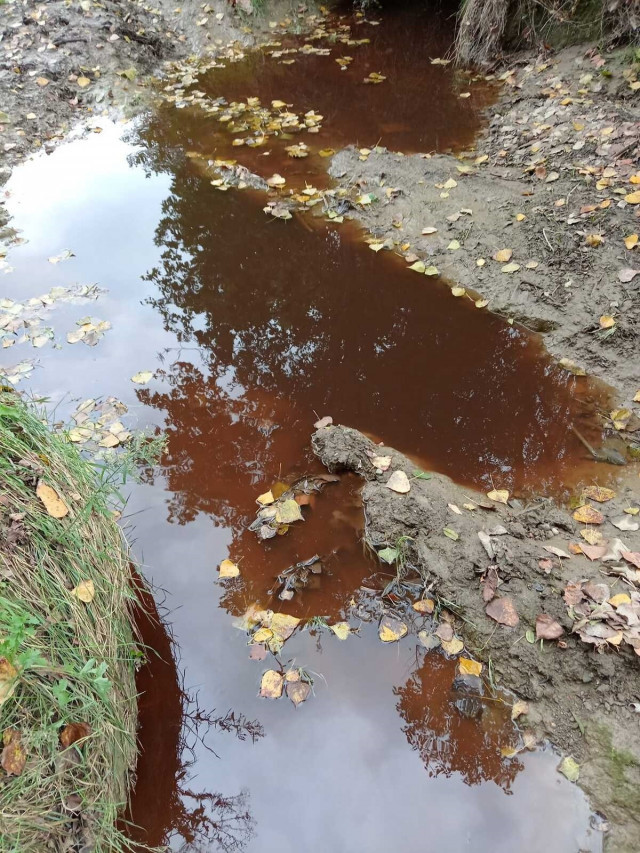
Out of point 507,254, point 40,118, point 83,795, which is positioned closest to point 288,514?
point 83,795

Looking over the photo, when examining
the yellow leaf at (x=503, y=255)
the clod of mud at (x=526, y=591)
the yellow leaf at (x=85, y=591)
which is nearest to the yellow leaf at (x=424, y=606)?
the clod of mud at (x=526, y=591)

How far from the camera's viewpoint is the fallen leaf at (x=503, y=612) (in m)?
2.07

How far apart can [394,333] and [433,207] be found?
1557mm

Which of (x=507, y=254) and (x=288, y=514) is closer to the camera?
(x=288, y=514)

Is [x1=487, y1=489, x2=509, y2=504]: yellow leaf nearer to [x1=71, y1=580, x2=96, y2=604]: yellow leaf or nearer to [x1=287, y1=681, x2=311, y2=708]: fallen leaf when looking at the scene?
[x1=287, y1=681, x2=311, y2=708]: fallen leaf

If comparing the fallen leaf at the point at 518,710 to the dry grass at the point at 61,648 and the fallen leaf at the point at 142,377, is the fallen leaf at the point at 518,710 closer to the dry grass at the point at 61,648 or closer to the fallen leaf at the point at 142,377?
the dry grass at the point at 61,648

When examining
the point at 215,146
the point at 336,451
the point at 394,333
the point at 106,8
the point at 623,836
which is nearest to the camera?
the point at 623,836

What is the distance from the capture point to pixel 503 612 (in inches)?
82.3

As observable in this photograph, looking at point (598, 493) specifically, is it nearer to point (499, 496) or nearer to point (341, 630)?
point (499, 496)

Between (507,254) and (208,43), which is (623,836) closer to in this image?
(507,254)

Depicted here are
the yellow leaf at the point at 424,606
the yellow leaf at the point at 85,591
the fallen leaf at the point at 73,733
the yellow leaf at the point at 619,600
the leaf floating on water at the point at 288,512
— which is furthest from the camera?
the leaf floating on water at the point at 288,512

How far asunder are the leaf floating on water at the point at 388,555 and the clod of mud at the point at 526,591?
1.7 inches

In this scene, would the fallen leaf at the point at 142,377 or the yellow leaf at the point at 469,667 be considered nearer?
the yellow leaf at the point at 469,667

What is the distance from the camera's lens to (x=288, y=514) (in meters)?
2.48
